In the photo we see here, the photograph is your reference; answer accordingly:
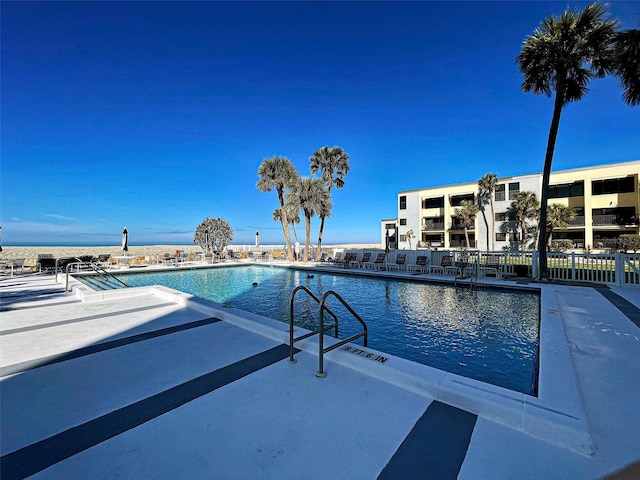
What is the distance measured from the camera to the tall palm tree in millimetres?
8828

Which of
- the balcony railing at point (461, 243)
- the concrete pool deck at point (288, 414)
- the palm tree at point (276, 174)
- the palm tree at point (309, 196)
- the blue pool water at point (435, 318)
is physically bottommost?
the blue pool water at point (435, 318)

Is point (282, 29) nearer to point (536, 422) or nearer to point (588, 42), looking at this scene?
point (588, 42)

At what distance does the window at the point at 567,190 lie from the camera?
2689 centimetres

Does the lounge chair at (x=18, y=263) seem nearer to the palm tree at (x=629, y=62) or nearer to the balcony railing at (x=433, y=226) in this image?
the palm tree at (x=629, y=62)

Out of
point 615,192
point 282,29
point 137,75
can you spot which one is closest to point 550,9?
point 282,29

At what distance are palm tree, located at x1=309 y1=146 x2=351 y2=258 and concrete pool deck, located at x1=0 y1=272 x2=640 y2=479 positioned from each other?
17326 millimetres

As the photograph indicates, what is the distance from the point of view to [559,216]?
25.9 m

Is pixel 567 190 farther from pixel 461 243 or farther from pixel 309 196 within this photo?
pixel 309 196

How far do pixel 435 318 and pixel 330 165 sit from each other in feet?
54.0

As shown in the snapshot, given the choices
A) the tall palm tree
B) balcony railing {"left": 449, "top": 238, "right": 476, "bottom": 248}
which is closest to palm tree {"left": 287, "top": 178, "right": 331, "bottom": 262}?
the tall palm tree

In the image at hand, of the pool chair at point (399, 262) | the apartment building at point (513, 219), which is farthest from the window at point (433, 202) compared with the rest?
the pool chair at point (399, 262)

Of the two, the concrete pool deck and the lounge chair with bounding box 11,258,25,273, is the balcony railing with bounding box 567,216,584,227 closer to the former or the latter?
the concrete pool deck

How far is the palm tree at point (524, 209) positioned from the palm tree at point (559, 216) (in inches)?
46.8

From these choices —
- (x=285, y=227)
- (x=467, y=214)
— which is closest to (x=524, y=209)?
(x=467, y=214)
